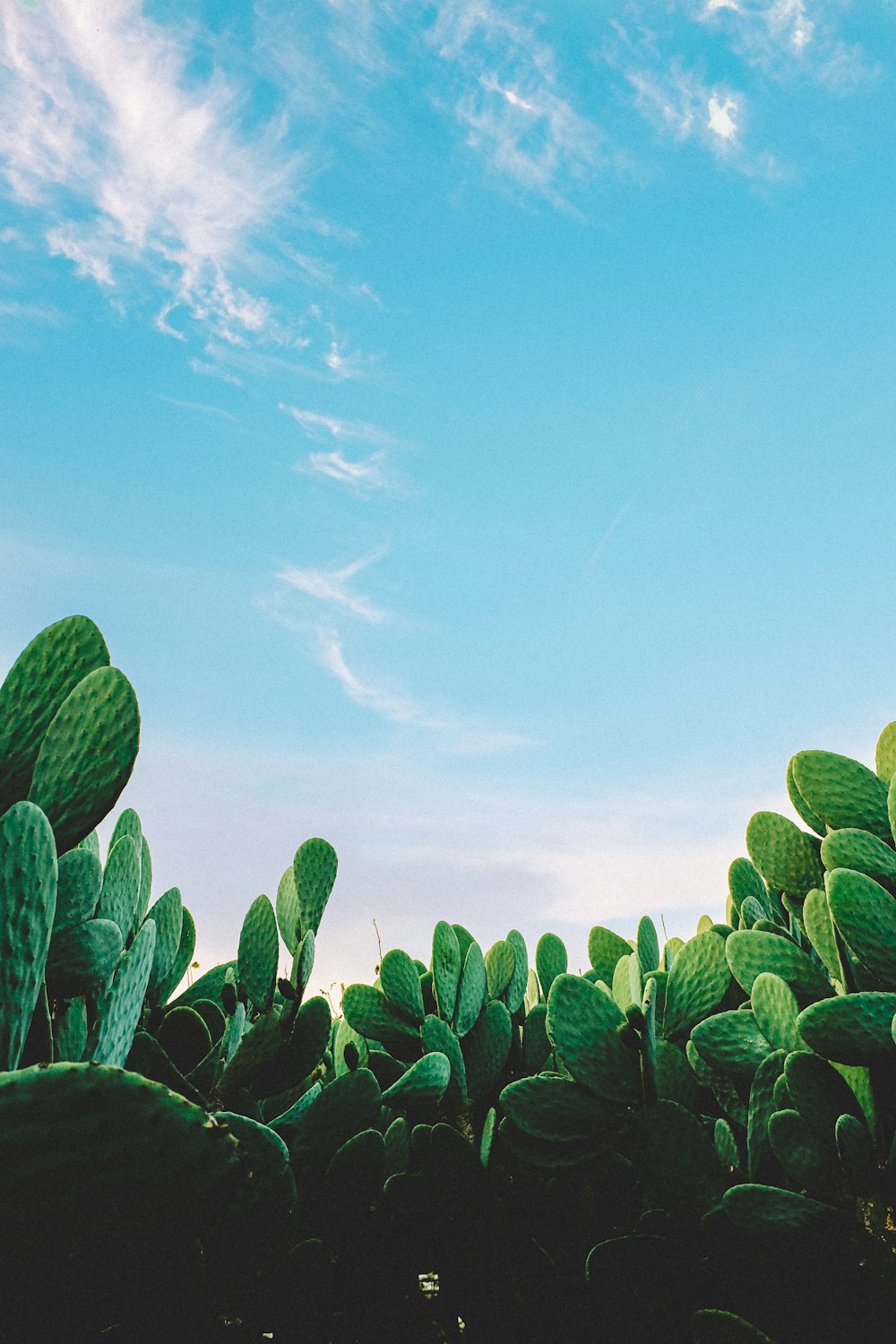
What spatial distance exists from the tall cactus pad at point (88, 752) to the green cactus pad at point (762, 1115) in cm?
123

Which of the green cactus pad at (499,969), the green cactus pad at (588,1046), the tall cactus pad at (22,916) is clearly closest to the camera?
the tall cactus pad at (22,916)

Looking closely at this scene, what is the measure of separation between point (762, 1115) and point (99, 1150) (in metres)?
1.29

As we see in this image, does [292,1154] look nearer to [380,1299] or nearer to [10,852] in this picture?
[380,1299]

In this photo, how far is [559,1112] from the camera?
66.5 inches

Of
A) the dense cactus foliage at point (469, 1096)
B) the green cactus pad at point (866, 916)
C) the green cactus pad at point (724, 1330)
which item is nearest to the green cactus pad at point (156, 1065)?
the dense cactus foliage at point (469, 1096)

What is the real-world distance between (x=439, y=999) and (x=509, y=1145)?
411 millimetres

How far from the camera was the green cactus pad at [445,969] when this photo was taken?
209cm

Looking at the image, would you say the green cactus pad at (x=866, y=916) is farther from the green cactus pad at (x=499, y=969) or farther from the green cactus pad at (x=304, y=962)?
the green cactus pad at (x=499, y=969)

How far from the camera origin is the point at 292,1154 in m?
1.59

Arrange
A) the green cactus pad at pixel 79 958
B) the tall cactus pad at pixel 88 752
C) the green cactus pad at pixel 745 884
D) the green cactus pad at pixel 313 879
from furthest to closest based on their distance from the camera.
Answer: the green cactus pad at pixel 745 884, the green cactus pad at pixel 313 879, the green cactus pad at pixel 79 958, the tall cactus pad at pixel 88 752

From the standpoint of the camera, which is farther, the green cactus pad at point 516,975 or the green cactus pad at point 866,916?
the green cactus pad at point 516,975

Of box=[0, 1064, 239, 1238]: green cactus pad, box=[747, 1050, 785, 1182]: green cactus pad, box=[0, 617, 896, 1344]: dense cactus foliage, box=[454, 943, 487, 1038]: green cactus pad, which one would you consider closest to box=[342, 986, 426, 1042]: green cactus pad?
box=[0, 617, 896, 1344]: dense cactus foliage

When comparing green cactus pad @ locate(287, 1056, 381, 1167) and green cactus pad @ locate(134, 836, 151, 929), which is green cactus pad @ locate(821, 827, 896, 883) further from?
green cactus pad @ locate(134, 836, 151, 929)

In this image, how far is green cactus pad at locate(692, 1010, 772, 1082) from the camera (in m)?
1.69
